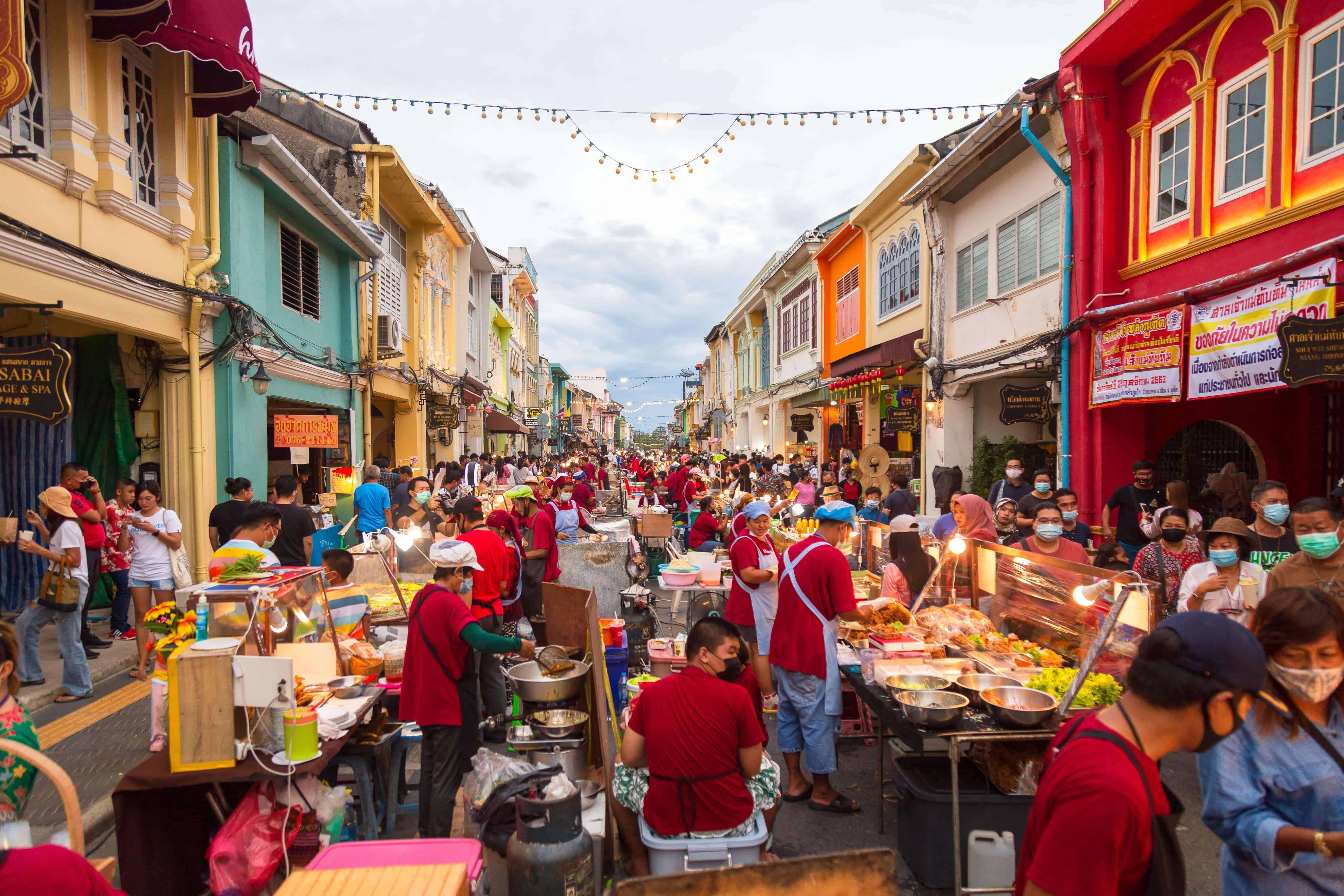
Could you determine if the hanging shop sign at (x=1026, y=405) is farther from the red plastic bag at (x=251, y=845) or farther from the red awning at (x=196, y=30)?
the red awning at (x=196, y=30)

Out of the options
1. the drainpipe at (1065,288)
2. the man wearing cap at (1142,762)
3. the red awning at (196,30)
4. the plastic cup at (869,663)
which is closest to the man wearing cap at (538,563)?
the plastic cup at (869,663)

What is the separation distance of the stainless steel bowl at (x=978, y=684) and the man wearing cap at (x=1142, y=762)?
2.71 meters

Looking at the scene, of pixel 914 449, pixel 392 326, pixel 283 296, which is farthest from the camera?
pixel 914 449

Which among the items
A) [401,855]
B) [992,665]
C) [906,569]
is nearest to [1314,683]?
[992,665]

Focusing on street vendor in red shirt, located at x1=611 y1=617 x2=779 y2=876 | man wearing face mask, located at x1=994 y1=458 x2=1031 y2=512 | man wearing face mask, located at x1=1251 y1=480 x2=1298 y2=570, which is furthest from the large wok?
man wearing face mask, located at x1=994 y1=458 x2=1031 y2=512

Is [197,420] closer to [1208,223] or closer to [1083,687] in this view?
[1083,687]

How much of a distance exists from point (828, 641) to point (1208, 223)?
7399 mm

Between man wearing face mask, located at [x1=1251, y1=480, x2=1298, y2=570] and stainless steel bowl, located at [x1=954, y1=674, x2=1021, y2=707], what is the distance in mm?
2581

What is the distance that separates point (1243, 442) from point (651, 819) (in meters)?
11.5

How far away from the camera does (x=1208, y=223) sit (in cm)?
873

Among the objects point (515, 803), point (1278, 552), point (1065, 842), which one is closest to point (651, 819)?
point (515, 803)

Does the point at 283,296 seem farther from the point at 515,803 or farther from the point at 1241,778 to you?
the point at 1241,778

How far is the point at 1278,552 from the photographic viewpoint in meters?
5.88

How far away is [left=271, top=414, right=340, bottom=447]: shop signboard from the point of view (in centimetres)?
1185
